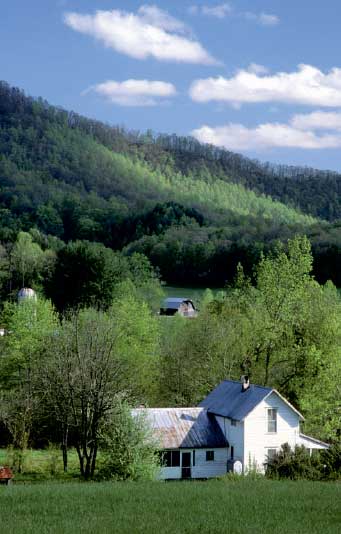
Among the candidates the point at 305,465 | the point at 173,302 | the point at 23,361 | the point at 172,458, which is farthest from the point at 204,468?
the point at 173,302

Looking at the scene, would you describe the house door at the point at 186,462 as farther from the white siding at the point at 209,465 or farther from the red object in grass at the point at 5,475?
the red object in grass at the point at 5,475

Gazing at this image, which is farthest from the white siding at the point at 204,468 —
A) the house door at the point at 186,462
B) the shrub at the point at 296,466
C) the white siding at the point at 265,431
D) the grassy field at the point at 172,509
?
the grassy field at the point at 172,509

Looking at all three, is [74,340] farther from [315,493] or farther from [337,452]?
[315,493]

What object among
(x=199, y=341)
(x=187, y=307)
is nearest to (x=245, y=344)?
(x=199, y=341)

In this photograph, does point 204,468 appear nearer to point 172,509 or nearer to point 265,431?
point 265,431

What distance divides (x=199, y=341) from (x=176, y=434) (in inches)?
400

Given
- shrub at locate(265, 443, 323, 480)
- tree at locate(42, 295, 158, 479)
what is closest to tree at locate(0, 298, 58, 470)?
tree at locate(42, 295, 158, 479)

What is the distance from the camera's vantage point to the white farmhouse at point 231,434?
122ft

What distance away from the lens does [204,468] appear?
3788 cm

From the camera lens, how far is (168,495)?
77.0 feet

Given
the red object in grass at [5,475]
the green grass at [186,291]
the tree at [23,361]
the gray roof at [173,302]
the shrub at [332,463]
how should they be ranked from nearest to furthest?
the red object in grass at [5,475] → the shrub at [332,463] → the tree at [23,361] → the gray roof at [173,302] → the green grass at [186,291]

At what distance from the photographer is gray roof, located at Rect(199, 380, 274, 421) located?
37.5 meters

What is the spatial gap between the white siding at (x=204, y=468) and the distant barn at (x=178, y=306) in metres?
53.0

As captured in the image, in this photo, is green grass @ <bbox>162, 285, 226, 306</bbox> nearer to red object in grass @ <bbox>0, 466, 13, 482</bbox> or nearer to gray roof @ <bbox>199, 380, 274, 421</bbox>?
gray roof @ <bbox>199, 380, 274, 421</bbox>
